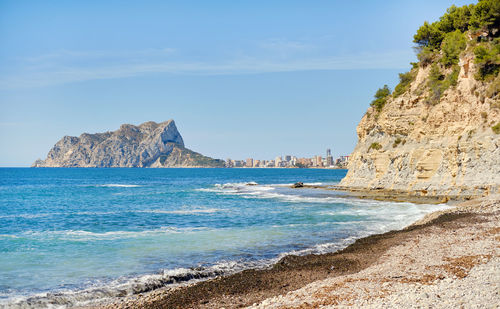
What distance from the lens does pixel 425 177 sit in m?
39.9

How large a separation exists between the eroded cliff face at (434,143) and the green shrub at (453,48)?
3625 millimetres

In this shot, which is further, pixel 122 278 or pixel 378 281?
pixel 122 278

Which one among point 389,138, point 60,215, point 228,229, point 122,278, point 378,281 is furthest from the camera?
point 389,138

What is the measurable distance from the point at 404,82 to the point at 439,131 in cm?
1529

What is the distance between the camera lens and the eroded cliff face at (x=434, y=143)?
112 feet

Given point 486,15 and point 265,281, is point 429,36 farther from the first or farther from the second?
point 265,281

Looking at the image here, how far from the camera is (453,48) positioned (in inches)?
1756

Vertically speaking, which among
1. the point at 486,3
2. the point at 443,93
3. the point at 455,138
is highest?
the point at 486,3

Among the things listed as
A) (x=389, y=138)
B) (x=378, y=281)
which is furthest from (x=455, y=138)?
(x=378, y=281)

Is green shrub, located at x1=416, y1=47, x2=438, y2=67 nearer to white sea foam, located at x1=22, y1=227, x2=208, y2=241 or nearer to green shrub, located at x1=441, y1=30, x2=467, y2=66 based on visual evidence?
green shrub, located at x1=441, y1=30, x2=467, y2=66

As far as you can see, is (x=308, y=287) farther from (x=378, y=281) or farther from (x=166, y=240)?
(x=166, y=240)

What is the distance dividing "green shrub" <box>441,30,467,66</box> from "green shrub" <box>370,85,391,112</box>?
1139 centimetres

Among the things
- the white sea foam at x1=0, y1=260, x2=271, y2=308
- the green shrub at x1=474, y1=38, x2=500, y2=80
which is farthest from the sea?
the green shrub at x1=474, y1=38, x2=500, y2=80

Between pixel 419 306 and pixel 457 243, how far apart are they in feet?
27.7
